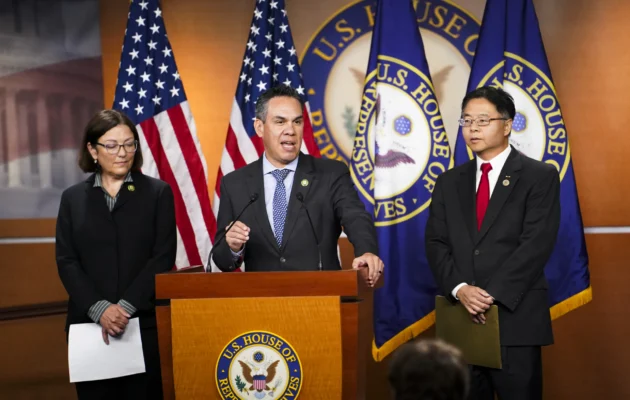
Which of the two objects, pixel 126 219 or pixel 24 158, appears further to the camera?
pixel 24 158

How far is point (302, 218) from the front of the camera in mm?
2824

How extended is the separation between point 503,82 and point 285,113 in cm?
173

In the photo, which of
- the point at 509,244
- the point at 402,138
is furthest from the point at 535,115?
the point at 509,244

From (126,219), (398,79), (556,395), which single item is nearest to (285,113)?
(126,219)

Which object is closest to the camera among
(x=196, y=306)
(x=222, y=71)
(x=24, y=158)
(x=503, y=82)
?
(x=196, y=306)

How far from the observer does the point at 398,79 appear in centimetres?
437

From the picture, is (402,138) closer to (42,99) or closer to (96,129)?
(96,129)

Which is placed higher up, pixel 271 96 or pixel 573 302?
pixel 271 96

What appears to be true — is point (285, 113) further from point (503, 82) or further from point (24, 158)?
point (24, 158)

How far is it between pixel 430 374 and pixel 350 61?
3.54m

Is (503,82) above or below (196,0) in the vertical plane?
below

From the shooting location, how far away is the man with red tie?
123 inches

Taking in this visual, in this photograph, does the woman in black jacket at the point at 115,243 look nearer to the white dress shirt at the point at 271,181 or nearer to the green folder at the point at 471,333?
the white dress shirt at the point at 271,181

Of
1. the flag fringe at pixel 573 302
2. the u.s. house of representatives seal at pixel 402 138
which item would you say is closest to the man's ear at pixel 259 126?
the u.s. house of representatives seal at pixel 402 138
